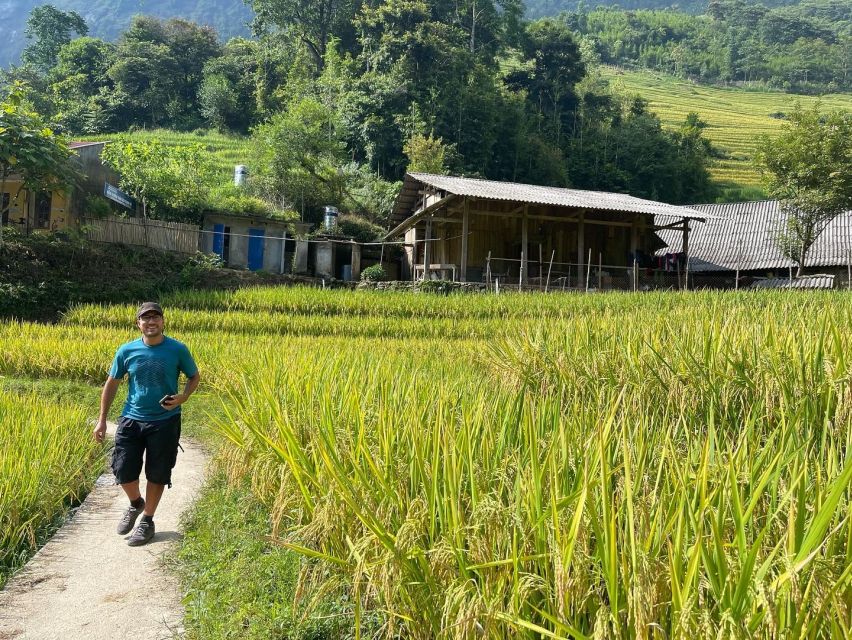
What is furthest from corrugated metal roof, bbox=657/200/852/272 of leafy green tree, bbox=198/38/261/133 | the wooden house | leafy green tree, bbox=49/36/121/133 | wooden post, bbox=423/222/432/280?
leafy green tree, bbox=49/36/121/133

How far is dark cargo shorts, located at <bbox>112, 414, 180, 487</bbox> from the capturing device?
4176 mm

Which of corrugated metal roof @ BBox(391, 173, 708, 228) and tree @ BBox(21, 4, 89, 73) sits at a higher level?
tree @ BBox(21, 4, 89, 73)

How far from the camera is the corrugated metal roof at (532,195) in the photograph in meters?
18.5

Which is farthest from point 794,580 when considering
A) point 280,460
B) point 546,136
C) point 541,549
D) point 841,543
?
point 546,136

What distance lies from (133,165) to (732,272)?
24399 millimetres

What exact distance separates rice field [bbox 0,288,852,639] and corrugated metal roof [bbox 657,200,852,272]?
20.6 metres

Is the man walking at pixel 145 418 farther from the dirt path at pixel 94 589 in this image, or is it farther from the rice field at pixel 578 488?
the rice field at pixel 578 488

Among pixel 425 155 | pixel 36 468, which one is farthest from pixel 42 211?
pixel 36 468

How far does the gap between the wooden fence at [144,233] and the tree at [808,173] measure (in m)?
21.0

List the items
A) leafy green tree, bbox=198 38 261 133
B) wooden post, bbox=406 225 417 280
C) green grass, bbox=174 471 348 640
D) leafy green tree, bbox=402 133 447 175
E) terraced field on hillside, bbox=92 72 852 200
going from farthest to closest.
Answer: leafy green tree, bbox=198 38 261 133
terraced field on hillside, bbox=92 72 852 200
leafy green tree, bbox=402 133 447 175
wooden post, bbox=406 225 417 280
green grass, bbox=174 471 348 640

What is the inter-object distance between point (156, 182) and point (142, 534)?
21.3 meters

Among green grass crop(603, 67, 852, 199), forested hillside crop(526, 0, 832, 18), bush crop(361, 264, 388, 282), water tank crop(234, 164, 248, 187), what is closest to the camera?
bush crop(361, 264, 388, 282)

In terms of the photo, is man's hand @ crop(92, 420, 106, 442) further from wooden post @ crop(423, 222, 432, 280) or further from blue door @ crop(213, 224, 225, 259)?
blue door @ crop(213, 224, 225, 259)

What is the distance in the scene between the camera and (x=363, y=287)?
2066 centimetres
